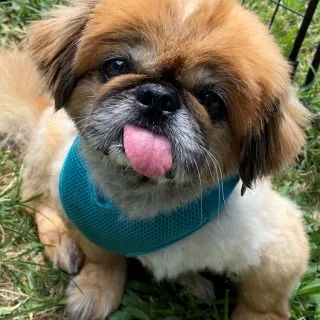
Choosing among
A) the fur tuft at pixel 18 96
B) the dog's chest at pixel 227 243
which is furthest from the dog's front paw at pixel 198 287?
the fur tuft at pixel 18 96

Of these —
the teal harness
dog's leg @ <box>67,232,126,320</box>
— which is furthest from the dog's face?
dog's leg @ <box>67,232,126,320</box>

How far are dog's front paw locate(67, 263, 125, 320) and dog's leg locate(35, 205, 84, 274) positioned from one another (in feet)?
0.17

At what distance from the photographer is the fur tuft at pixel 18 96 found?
2408 millimetres

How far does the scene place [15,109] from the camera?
2.45 m

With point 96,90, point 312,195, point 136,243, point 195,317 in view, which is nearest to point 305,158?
point 312,195

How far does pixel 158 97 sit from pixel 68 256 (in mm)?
959

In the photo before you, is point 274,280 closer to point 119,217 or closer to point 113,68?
point 119,217

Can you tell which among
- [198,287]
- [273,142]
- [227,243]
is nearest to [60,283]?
[198,287]

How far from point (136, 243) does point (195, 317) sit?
0.45 meters

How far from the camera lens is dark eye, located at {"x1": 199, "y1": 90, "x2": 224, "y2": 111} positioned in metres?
1.47

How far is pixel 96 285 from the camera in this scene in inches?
82.9

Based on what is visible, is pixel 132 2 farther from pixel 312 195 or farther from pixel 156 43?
pixel 312 195

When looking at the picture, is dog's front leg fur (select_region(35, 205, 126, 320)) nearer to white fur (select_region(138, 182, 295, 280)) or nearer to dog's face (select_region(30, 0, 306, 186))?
white fur (select_region(138, 182, 295, 280))

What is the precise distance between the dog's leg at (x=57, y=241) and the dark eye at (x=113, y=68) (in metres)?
0.84
